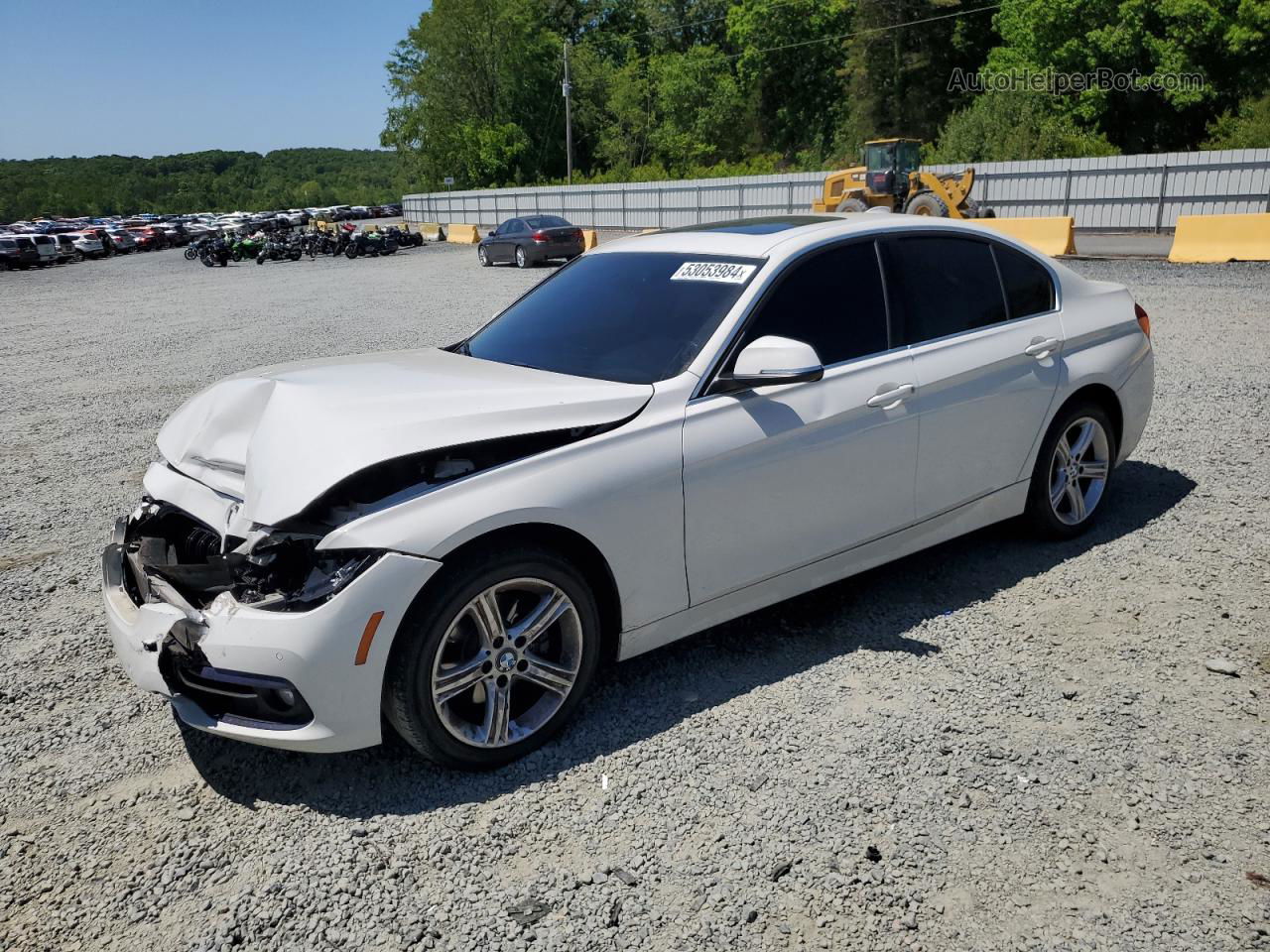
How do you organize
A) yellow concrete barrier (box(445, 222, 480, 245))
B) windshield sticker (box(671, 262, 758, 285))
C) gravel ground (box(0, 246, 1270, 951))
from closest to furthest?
1. gravel ground (box(0, 246, 1270, 951))
2. windshield sticker (box(671, 262, 758, 285))
3. yellow concrete barrier (box(445, 222, 480, 245))

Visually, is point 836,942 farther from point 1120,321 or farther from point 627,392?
point 1120,321

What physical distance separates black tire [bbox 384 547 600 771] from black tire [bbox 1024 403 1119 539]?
2.67m

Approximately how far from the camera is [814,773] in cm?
327

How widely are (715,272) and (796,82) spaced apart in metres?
76.3

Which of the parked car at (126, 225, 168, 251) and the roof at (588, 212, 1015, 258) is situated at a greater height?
the roof at (588, 212, 1015, 258)

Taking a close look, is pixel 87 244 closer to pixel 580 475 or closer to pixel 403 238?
pixel 403 238

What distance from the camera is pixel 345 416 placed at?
3346mm

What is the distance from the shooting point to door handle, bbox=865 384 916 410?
406cm

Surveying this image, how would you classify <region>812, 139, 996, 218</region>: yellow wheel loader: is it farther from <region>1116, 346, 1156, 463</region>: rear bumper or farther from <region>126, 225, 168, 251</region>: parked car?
<region>126, 225, 168, 251</region>: parked car

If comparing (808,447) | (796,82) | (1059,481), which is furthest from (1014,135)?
(808,447)

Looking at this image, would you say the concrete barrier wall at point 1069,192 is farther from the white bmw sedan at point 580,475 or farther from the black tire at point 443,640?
the black tire at point 443,640

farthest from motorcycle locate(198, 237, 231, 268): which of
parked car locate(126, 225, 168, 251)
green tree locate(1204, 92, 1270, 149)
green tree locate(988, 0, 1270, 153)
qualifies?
green tree locate(988, 0, 1270, 153)

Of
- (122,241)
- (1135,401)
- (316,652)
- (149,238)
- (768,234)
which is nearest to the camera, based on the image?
(316,652)

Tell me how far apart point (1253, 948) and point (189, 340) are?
1545cm
